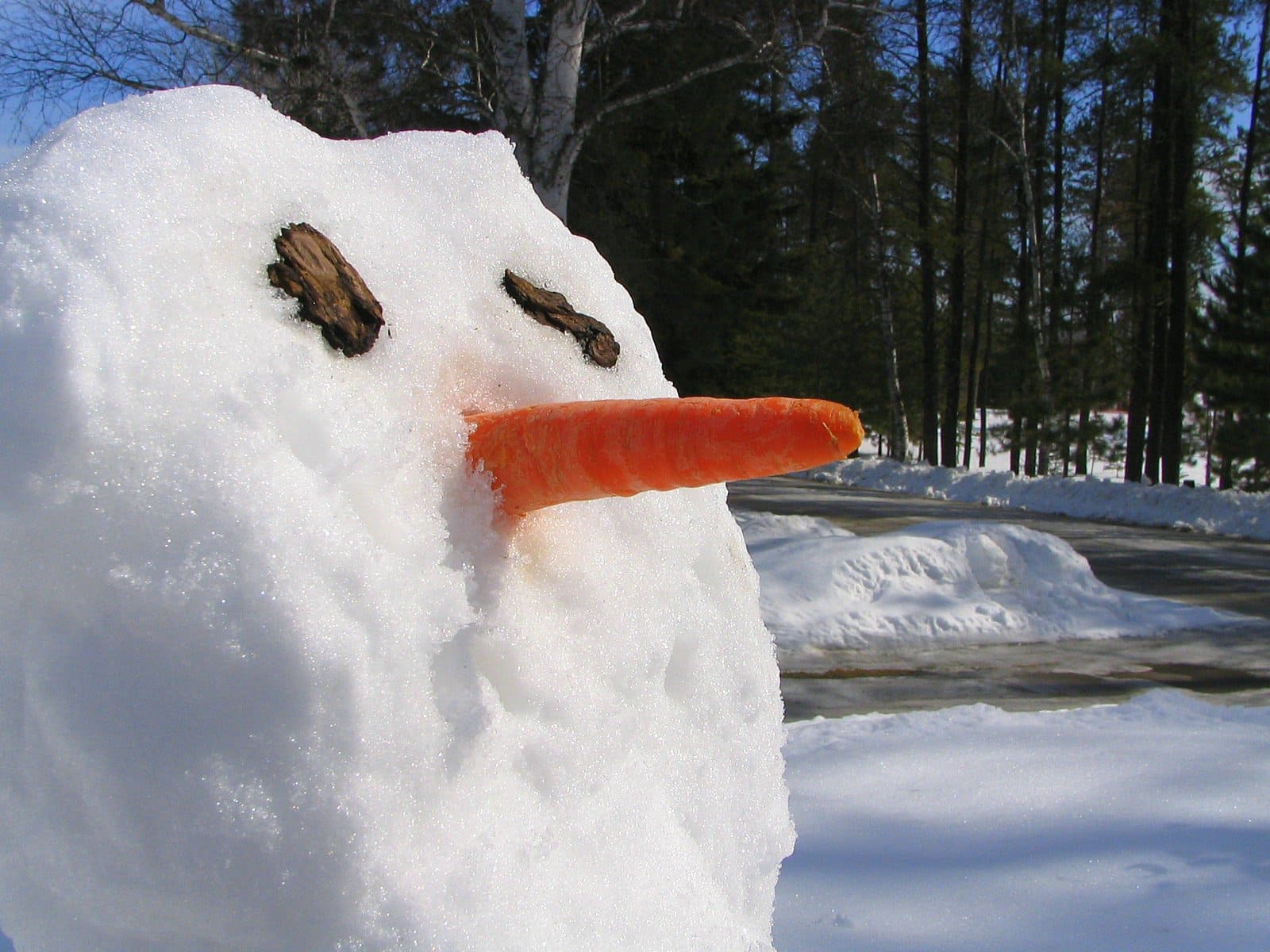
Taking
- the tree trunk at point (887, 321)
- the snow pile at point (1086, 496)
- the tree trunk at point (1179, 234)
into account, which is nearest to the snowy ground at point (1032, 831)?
the snow pile at point (1086, 496)

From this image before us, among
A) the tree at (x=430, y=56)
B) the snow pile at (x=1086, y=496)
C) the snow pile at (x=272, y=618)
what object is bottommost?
the snow pile at (x=1086, y=496)

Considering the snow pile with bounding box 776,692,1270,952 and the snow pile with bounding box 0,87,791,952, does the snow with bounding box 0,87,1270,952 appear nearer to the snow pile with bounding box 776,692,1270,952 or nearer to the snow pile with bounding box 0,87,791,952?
the snow pile with bounding box 0,87,791,952

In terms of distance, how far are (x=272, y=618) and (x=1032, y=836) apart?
201cm

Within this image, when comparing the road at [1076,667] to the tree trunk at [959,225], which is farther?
the tree trunk at [959,225]

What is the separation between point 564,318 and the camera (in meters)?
1.47

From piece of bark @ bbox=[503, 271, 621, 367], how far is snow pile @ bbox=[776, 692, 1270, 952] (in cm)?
115

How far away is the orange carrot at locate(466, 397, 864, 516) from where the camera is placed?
3.19 feet

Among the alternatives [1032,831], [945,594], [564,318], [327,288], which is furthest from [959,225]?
[327,288]

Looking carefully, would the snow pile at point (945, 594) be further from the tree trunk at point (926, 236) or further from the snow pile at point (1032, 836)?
the tree trunk at point (926, 236)

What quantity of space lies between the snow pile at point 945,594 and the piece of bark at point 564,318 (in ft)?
16.9

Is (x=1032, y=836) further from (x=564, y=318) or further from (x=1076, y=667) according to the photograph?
(x=1076, y=667)

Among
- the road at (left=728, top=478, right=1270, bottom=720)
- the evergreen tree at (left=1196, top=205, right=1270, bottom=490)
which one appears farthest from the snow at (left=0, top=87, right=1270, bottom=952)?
the evergreen tree at (left=1196, top=205, right=1270, bottom=490)

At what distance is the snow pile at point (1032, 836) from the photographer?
1.82 metres

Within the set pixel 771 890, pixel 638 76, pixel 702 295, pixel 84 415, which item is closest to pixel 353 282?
pixel 84 415
